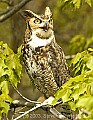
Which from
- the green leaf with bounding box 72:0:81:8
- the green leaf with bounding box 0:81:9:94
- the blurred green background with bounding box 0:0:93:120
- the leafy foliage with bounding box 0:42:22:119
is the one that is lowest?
the green leaf with bounding box 0:81:9:94

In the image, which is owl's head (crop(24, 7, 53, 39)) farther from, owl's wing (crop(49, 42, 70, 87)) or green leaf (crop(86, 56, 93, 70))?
green leaf (crop(86, 56, 93, 70))

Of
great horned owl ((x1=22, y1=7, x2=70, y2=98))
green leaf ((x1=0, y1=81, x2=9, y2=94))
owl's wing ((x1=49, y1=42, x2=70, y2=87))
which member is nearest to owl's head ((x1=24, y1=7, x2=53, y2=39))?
great horned owl ((x1=22, y1=7, x2=70, y2=98))

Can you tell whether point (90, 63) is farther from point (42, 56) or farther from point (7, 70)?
point (42, 56)

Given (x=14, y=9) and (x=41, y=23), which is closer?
(x=41, y=23)

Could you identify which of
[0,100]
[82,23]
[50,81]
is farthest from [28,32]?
[82,23]

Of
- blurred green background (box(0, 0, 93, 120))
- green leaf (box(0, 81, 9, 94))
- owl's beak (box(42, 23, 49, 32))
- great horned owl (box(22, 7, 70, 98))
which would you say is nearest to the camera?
green leaf (box(0, 81, 9, 94))

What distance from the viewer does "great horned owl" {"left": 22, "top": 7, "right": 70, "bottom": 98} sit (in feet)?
11.1

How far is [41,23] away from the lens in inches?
130

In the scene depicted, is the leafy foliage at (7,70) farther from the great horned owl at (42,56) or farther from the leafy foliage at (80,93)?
the leafy foliage at (80,93)

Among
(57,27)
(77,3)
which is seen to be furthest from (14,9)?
(57,27)

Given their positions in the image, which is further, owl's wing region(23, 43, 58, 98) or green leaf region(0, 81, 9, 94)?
owl's wing region(23, 43, 58, 98)

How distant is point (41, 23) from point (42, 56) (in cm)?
25

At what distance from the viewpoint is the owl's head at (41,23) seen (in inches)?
129

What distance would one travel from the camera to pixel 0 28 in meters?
6.34
